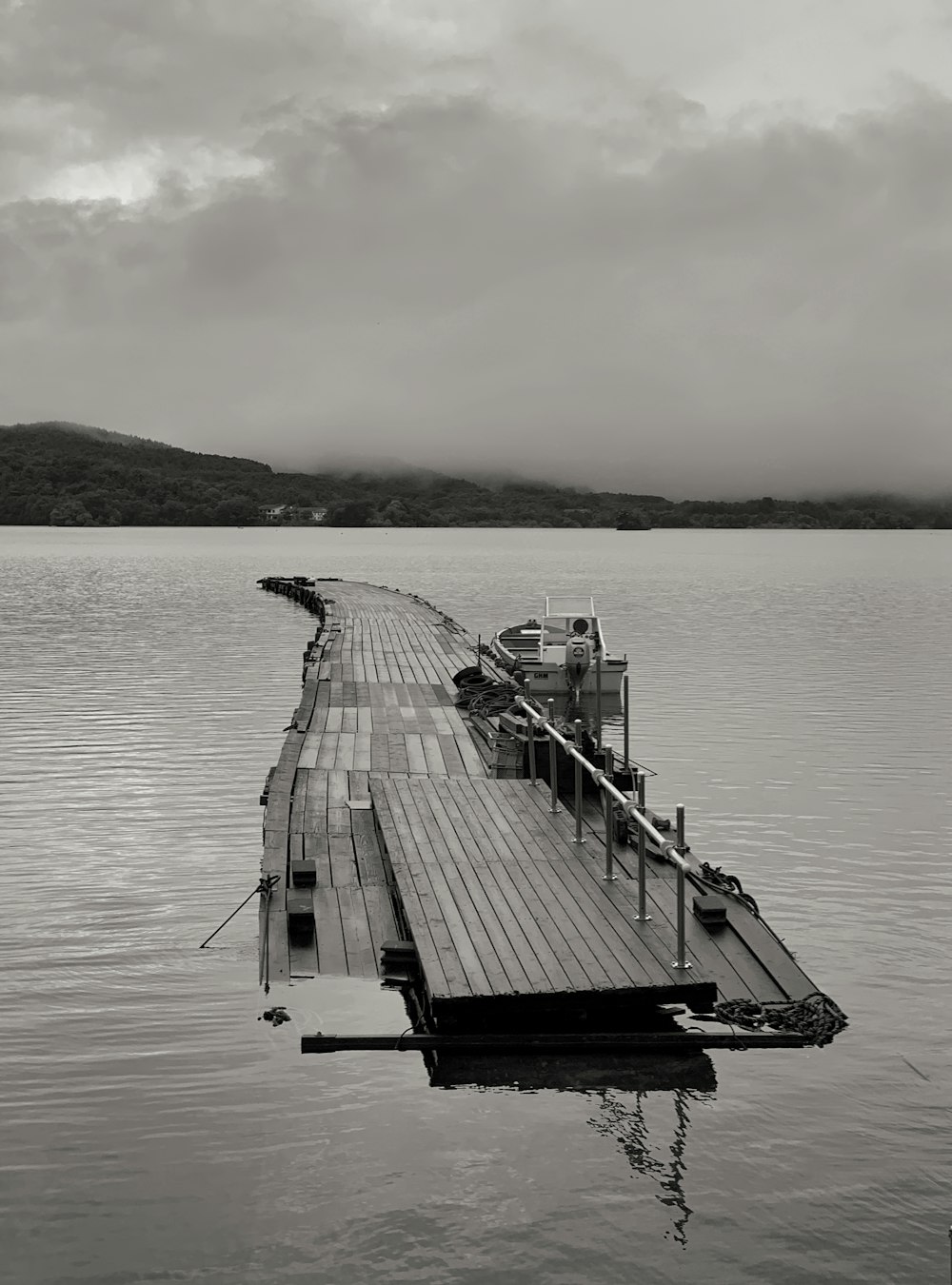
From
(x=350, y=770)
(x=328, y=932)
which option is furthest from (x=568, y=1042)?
(x=350, y=770)

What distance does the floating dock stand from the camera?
26.8 feet

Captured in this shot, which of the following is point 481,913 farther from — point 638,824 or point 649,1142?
point 649,1142

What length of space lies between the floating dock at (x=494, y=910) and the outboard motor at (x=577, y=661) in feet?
27.4

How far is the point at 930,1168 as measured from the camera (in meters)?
7.03

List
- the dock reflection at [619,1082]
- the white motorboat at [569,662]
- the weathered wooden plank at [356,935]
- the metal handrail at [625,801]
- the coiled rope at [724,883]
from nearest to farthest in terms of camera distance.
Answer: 1. the dock reflection at [619,1082]
2. the metal handrail at [625,801]
3. the weathered wooden plank at [356,935]
4. the coiled rope at [724,883]
5. the white motorboat at [569,662]

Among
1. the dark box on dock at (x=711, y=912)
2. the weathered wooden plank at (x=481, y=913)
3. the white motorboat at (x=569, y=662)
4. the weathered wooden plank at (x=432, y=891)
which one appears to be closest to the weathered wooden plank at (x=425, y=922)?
the weathered wooden plank at (x=432, y=891)

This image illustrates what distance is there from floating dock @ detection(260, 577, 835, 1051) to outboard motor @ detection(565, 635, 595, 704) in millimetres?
8347

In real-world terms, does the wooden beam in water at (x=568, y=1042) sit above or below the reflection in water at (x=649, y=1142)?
above

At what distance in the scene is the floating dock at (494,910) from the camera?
817 cm

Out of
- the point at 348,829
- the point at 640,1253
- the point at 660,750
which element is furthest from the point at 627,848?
the point at 660,750

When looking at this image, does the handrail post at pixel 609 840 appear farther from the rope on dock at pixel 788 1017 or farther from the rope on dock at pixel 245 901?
the rope on dock at pixel 245 901

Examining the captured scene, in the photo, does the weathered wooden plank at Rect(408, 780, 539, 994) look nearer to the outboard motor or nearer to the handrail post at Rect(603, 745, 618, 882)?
the handrail post at Rect(603, 745, 618, 882)

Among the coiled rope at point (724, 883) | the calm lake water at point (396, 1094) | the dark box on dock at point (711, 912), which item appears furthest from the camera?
the coiled rope at point (724, 883)

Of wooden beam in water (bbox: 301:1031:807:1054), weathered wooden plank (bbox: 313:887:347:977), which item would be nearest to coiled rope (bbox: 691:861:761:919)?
wooden beam in water (bbox: 301:1031:807:1054)
